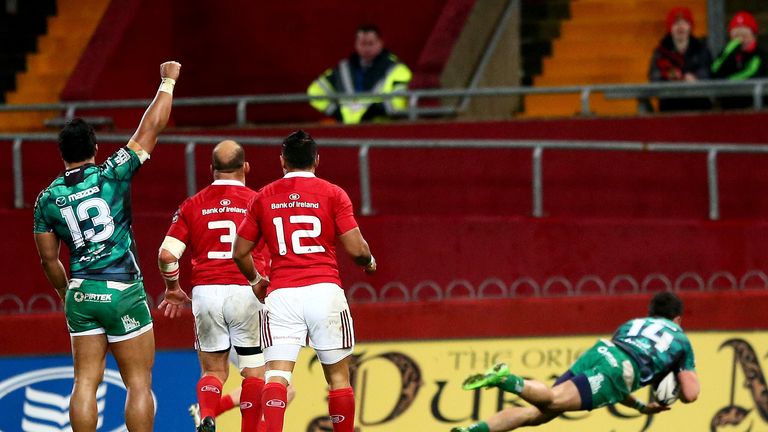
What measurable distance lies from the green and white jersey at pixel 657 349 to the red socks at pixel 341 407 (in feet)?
6.83

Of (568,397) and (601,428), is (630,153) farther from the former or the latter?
(568,397)

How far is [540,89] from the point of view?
1574 centimetres

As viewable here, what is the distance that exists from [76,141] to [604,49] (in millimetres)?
9492

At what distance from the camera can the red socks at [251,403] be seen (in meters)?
11.4

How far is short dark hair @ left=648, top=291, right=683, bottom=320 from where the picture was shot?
1178 cm

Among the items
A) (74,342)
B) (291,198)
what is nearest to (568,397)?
(291,198)

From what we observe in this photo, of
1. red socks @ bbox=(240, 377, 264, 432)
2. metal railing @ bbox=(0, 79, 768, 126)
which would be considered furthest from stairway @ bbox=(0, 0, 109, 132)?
red socks @ bbox=(240, 377, 264, 432)

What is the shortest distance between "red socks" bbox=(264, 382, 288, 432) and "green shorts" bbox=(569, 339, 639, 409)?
2.22 metres

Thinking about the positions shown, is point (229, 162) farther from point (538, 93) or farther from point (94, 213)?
point (538, 93)

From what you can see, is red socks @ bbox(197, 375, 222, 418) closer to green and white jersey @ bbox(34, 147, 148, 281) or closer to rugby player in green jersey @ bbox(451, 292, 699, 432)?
green and white jersey @ bbox(34, 147, 148, 281)

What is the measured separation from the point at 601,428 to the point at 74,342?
445 cm

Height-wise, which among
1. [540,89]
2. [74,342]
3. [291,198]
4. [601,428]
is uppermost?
[540,89]

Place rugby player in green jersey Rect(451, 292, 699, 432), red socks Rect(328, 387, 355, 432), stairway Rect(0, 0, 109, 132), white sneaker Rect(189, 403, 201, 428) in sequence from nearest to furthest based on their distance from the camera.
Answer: red socks Rect(328, 387, 355, 432) < rugby player in green jersey Rect(451, 292, 699, 432) < white sneaker Rect(189, 403, 201, 428) < stairway Rect(0, 0, 109, 132)

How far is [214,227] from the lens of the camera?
38.2ft
